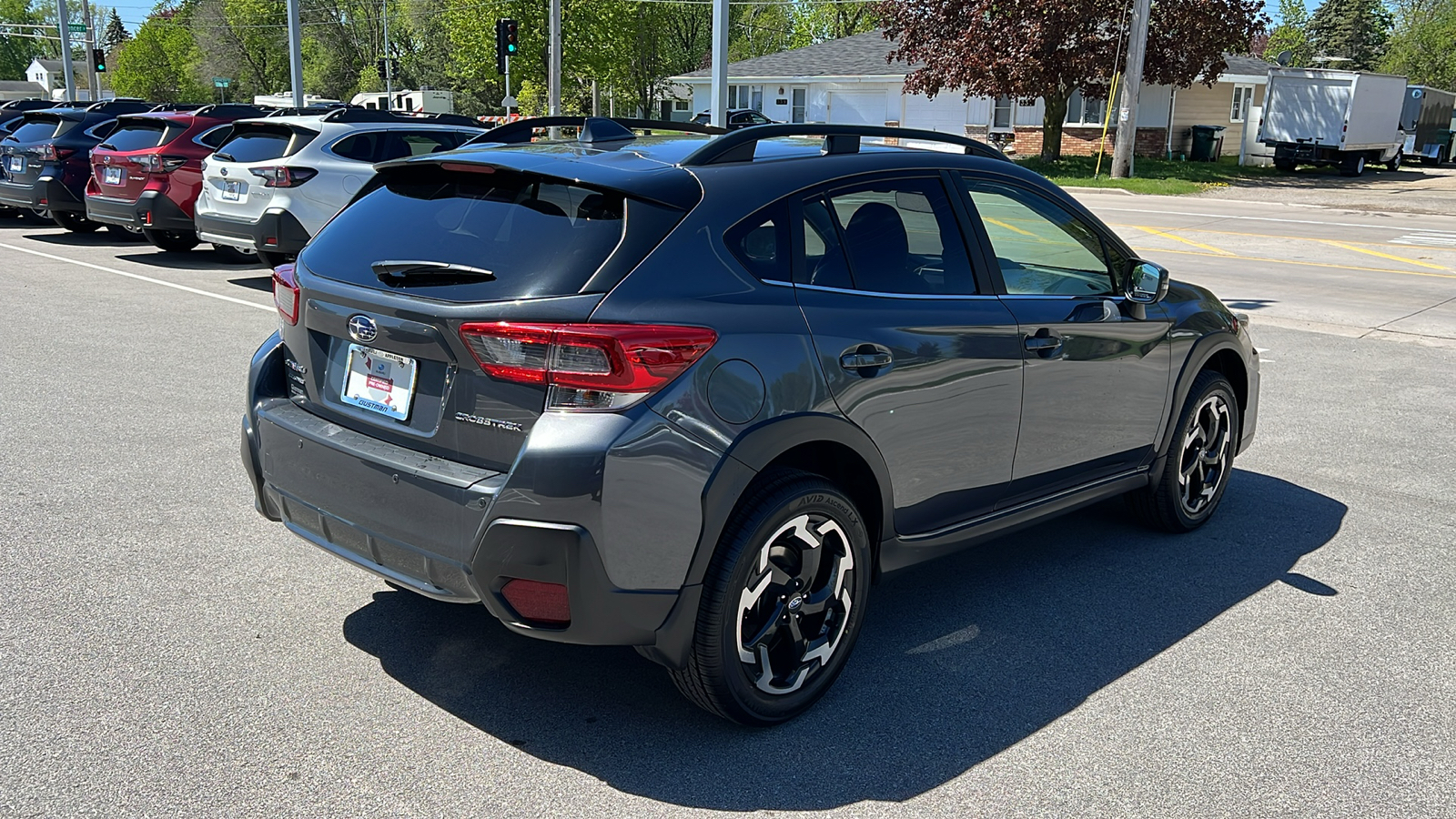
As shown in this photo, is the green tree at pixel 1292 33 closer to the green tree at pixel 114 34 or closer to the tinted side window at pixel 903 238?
the tinted side window at pixel 903 238

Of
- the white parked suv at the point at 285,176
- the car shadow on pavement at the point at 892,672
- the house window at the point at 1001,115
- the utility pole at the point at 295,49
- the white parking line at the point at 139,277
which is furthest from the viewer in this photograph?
the house window at the point at 1001,115

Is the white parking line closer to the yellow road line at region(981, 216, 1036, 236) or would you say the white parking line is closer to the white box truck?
the yellow road line at region(981, 216, 1036, 236)

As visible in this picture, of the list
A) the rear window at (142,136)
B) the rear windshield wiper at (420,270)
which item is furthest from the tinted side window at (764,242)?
the rear window at (142,136)

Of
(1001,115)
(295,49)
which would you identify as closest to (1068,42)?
(1001,115)

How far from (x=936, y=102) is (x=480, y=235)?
45551 millimetres

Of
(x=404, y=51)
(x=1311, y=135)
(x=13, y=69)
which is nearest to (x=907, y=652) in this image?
(x=1311, y=135)

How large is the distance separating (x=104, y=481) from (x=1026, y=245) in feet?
14.1

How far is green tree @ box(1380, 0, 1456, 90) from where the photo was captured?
6575 cm

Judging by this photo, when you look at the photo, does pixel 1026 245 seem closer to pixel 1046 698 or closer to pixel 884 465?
pixel 884 465

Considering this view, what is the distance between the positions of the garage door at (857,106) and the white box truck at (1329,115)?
52.1ft

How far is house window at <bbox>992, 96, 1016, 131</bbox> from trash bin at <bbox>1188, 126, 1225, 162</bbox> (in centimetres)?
668

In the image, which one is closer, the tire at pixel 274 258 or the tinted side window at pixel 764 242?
the tinted side window at pixel 764 242

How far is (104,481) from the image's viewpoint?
568cm

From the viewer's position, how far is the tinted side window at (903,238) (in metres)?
3.87
